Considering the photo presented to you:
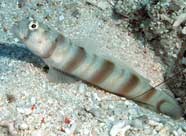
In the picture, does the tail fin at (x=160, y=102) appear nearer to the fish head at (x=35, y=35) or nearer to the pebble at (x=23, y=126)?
the fish head at (x=35, y=35)

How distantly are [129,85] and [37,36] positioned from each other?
965 millimetres

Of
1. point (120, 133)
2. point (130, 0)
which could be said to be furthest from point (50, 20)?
point (120, 133)

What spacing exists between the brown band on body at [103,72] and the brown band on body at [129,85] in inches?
7.6

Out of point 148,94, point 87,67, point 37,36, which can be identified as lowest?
point 148,94

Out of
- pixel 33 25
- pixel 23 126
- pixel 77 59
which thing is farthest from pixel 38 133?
pixel 33 25

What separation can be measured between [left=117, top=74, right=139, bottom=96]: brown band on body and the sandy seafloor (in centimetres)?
9

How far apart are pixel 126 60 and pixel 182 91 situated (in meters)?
0.67

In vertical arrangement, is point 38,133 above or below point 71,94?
below

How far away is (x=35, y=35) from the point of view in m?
2.95

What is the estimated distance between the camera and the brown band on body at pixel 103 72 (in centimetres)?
308

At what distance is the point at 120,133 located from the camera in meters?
2.56

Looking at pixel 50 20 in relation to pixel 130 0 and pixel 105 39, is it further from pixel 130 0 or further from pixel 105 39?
pixel 130 0

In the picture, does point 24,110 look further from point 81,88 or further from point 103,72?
point 103,72

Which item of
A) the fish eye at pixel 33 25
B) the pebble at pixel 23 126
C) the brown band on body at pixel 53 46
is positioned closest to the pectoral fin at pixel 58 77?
the brown band on body at pixel 53 46
